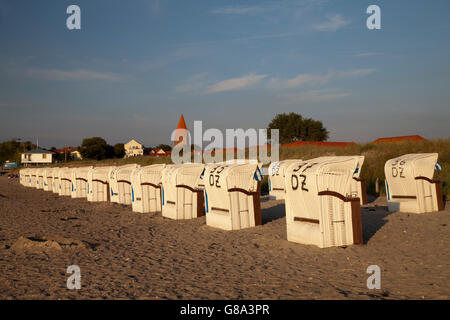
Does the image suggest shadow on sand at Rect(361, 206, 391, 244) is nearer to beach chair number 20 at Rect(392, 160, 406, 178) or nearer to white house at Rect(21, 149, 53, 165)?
beach chair number 20 at Rect(392, 160, 406, 178)

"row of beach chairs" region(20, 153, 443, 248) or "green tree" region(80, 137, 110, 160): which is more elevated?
"green tree" region(80, 137, 110, 160)

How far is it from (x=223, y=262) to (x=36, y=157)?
296 feet

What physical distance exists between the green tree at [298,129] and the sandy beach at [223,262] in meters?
51.5

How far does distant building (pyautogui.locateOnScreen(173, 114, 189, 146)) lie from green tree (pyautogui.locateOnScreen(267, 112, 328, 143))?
15.7 m

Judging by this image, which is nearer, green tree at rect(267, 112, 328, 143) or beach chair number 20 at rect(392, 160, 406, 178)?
beach chair number 20 at rect(392, 160, 406, 178)

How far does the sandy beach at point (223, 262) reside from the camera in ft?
15.3

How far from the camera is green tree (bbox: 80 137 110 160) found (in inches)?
3002

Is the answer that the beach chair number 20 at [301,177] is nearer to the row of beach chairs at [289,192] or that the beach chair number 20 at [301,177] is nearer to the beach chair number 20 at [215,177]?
the row of beach chairs at [289,192]

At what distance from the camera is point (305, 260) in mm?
6141

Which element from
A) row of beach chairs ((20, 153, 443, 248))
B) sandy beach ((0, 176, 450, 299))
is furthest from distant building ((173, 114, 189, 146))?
sandy beach ((0, 176, 450, 299))
